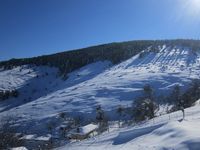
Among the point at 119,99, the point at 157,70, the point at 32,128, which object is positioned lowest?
the point at 32,128

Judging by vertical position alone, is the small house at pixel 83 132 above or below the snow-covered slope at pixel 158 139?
below

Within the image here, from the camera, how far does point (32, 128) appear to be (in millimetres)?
132375

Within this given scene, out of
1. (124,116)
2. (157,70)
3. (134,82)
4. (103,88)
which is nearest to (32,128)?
(124,116)

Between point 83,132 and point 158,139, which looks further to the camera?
point 83,132

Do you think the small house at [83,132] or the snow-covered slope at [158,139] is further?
the small house at [83,132]

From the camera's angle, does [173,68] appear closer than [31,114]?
No

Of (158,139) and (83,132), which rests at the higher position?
(158,139)

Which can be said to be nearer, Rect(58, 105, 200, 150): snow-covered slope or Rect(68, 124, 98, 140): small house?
Rect(58, 105, 200, 150): snow-covered slope

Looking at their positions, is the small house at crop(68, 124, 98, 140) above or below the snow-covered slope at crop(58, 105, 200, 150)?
below

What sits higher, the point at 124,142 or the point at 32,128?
the point at 124,142

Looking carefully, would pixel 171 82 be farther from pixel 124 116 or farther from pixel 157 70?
pixel 124 116

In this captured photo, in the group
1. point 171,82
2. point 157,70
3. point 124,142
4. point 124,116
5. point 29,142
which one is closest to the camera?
point 124,142

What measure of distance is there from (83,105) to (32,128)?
84.8 feet

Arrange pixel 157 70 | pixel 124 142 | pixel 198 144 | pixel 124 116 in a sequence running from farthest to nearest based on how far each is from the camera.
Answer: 1. pixel 157 70
2. pixel 124 116
3. pixel 124 142
4. pixel 198 144
